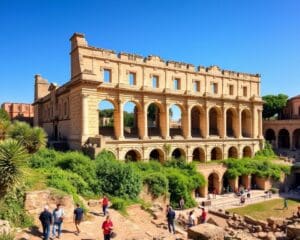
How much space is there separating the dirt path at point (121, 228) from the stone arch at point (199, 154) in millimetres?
19466

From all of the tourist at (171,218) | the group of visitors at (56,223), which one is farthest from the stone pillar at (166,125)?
the group of visitors at (56,223)

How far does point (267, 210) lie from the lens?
90.7ft

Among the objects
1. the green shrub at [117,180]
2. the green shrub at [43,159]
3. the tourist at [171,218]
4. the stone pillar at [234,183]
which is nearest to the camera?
the tourist at [171,218]

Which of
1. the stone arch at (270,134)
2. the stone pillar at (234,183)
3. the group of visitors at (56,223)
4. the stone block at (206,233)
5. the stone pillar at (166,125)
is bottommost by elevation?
the stone pillar at (234,183)

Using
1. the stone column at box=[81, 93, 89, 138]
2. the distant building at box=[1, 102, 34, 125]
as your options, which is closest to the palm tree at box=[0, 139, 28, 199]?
the stone column at box=[81, 93, 89, 138]

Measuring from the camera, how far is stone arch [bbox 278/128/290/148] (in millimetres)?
54281

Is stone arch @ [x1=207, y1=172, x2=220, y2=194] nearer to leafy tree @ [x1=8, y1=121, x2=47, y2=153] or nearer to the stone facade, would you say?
the stone facade

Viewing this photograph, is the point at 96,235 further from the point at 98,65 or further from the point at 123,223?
the point at 98,65

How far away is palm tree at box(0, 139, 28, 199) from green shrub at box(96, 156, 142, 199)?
27.0 feet

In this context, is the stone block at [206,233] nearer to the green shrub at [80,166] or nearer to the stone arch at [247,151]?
the green shrub at [80,166]

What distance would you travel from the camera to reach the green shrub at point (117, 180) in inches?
804

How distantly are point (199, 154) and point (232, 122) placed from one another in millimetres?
8709

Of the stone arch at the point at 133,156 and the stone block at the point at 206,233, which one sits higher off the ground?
the stone arch at the point at 133,156

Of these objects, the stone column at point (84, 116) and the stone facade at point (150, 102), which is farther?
the stone facade at point (150, 102)
